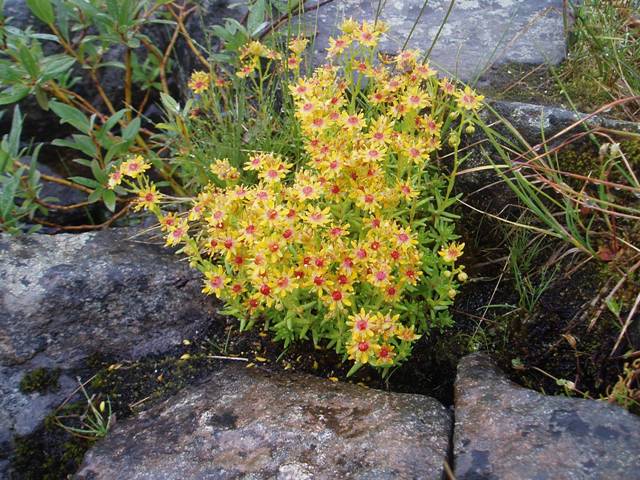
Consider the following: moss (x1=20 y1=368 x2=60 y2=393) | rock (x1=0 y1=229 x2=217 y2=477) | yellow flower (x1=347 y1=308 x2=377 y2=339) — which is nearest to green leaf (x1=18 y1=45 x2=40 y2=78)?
rock (x1=0 y1=229 x2=217 y2=477)

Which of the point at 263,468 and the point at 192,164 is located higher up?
the point at 192,164

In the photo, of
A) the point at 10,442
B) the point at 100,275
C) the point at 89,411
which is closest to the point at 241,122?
the point at 100,275

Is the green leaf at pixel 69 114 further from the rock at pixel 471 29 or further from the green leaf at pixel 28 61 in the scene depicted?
the rock at pixel 471 29

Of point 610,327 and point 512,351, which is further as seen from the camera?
point 512,351

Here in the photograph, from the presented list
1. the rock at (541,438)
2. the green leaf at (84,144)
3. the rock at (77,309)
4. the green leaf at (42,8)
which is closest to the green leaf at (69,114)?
the green leaf at (84,144)

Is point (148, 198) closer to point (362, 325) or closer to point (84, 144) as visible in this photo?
point (84, 144)

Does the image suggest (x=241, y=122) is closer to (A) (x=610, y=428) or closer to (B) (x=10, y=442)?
(B) (x=10, y=442)

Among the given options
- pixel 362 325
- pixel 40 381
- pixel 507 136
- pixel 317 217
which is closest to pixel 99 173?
pixel 40 381
